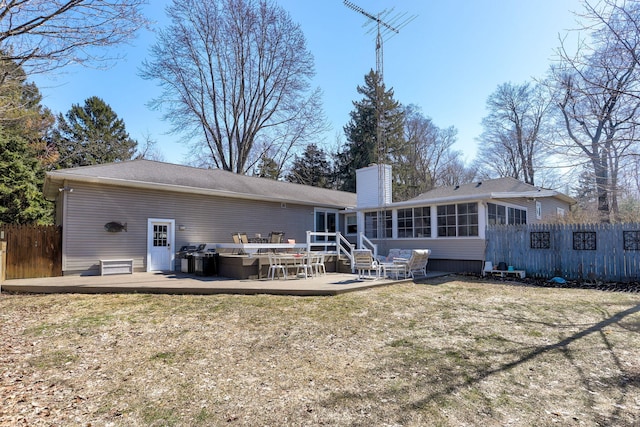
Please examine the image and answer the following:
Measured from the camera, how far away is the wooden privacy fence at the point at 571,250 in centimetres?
984

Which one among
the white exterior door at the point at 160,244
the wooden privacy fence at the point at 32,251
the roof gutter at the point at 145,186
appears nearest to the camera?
the wooden privacy fence at the point at 32,251

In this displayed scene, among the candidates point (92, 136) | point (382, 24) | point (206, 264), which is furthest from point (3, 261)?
point (92, 136)

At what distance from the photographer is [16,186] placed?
16688 millimetres

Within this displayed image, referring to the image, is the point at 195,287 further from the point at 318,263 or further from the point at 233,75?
the point at 233,75

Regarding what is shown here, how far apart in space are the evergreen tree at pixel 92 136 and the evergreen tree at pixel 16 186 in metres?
6.56

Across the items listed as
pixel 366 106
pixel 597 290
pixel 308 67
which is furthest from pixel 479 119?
pixel 597 290

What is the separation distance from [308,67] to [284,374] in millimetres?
24143

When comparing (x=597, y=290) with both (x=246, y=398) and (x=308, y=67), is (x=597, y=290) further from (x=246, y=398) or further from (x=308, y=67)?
(x=308, y=67)

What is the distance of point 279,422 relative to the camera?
289cm

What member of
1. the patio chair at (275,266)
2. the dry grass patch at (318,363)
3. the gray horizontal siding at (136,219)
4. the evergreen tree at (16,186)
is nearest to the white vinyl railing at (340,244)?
the patio chair at (275,266)

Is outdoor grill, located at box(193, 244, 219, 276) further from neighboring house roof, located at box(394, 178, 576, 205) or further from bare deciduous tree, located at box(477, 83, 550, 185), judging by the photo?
bare deciduous tree, located at box(477, 83, 550, 185)

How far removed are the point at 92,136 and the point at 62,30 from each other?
2586 cm

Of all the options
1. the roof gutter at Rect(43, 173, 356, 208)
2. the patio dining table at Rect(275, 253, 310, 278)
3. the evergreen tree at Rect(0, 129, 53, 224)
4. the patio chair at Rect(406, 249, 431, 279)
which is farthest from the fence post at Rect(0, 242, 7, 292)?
the patio chair at Rect(406, 249, 431, 279)

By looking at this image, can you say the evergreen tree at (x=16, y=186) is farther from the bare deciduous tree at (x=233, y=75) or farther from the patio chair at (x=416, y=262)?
the patio chair at (x=416, y=262)
